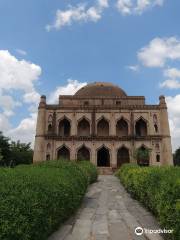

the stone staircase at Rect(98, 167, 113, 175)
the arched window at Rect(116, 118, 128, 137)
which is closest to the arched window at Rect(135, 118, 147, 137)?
the arched window at Rect(116, 118, 128, 137)

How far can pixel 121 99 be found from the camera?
41906 mm

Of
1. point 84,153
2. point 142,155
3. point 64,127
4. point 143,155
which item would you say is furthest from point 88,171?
point 64,127

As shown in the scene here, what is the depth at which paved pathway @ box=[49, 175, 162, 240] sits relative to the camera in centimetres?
591

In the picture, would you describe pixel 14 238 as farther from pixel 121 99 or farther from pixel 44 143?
pixel 121 99

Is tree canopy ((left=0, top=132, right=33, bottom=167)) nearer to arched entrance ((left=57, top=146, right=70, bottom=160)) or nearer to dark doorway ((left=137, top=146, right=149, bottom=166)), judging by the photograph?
arched entrance ((left=57, top=146, right=70, bottom=160))

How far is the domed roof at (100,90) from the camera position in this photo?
43.3 m

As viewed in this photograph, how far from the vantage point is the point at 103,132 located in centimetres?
3922

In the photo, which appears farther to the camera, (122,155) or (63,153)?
(63,153)

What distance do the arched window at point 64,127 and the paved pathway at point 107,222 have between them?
95.0 ft

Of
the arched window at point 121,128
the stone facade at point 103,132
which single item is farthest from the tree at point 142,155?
the arched window at point 121,128

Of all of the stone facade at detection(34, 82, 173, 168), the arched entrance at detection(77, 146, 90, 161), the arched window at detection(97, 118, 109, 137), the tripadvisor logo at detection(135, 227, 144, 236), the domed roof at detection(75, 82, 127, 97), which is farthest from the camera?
the domed roof at detection(75, 82, 127, 97)

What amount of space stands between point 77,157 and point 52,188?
30.8m

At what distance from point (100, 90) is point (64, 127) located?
9.57 m

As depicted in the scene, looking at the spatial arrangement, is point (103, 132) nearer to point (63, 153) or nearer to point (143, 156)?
point (63, 153)
